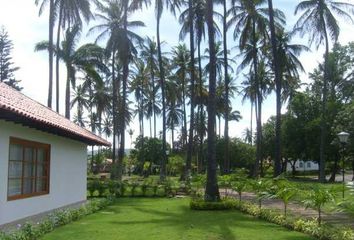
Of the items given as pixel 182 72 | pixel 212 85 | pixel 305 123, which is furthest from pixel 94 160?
pixel 212 85

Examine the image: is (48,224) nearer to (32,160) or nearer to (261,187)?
(32,160)

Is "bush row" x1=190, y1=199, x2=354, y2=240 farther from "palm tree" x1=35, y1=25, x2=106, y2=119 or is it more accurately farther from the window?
"palm tree" x1=35, y1=25, x2=106, y2=119

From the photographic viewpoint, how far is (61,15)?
3198 centimetres

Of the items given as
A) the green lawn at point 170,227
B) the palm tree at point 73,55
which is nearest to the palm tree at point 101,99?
the palm tree at point 73,55

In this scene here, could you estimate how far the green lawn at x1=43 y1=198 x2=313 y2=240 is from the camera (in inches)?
454

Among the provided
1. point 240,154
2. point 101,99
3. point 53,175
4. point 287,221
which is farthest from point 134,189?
point 240,154

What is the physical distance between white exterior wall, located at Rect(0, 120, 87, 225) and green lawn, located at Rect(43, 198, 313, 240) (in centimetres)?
155

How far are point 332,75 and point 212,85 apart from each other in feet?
104

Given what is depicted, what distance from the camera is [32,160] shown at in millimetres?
15000

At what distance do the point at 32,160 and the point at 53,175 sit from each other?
6.72 feet

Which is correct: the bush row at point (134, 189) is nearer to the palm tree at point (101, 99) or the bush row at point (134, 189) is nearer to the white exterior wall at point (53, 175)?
the white exterior wall at point (53, 175)

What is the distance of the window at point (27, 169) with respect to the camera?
13469 millimetres

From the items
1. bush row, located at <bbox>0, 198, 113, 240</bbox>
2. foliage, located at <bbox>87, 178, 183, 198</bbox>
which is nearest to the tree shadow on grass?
bush row, located at <bbox>0, 198, 113, 240</bbox>

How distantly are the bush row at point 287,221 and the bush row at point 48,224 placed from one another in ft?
13.3
